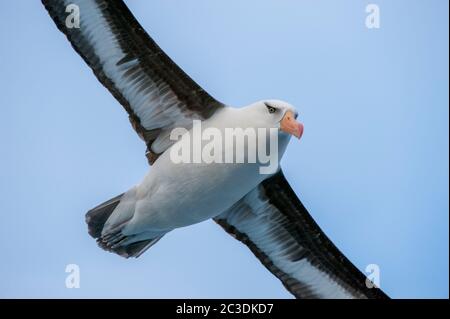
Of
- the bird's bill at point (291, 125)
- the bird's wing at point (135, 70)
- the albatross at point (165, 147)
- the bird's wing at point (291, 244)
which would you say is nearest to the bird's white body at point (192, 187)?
the albatross at point (165, 147)

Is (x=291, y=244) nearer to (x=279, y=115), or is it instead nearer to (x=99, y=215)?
(x=279, y=115)

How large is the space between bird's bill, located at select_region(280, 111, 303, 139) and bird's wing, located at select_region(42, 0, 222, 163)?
105 centimetres

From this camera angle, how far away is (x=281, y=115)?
12859 mm

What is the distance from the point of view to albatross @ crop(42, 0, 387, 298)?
1308 cm

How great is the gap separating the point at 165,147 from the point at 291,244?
2.47 m

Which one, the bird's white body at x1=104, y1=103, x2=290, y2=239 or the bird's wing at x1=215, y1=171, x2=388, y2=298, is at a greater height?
the bird's white body at x1=104, y1=103, x2=290, y2=239

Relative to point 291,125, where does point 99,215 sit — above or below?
below

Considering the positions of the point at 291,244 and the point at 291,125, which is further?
the point at 291,244

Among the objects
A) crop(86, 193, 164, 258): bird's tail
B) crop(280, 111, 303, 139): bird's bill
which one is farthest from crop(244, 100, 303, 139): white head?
crop(86, 193, 164, 258): bird's tail

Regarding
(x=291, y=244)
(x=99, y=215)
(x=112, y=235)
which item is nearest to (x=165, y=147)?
(x=99, y=215)

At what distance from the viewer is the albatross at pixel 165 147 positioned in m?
13.1

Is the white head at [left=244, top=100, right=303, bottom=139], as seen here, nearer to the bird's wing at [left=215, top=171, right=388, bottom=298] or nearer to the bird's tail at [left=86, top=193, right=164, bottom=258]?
the bird's wing at [left=215, top=171, right=388, bottom=298]

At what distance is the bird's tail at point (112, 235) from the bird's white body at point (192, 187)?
0.16 meters

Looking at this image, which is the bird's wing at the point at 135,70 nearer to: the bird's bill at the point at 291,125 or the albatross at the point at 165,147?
the albatross at the point at 165,147
